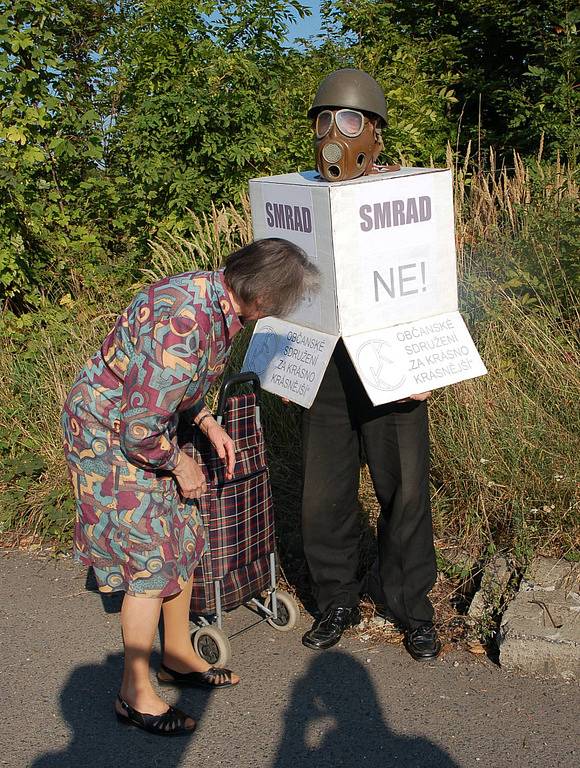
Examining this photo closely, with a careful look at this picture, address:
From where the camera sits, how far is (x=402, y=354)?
359 cm

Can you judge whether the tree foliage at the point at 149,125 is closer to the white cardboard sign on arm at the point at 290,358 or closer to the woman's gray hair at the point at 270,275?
the white cardboard sign on arm at the point at 290,358

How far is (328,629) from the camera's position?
4.00 m

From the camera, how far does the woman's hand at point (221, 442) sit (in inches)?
137

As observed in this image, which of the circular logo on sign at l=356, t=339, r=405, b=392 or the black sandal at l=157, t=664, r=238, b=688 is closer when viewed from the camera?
the circular logo on sign at l=356, t=339, r=405, b=392

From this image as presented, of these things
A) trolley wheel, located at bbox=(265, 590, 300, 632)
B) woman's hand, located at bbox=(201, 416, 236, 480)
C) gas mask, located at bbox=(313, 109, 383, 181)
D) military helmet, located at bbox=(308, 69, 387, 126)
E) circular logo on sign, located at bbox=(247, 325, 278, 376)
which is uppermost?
military helmet, located at bbox=(308, 69, 387, 126)

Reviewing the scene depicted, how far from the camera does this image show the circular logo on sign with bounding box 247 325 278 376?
3.99m

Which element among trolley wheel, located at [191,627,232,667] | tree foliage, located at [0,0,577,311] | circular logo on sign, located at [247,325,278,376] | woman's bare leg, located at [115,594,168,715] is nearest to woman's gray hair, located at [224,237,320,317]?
circular logo on sign, located at [247,325,278,376]

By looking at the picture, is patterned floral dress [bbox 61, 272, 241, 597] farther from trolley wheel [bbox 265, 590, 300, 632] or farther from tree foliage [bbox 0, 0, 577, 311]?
tree foliage [bbox 0, 0, 577, 311]

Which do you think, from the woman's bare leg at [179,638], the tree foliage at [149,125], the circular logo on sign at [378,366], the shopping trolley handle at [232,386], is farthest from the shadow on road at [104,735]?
the tree foliage at [149,125]

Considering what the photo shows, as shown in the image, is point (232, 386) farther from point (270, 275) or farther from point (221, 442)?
point (270, 275)

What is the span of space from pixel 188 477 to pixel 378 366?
87cm

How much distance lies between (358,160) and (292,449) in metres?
2.12

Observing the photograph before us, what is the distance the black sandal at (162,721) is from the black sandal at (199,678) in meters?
0.25

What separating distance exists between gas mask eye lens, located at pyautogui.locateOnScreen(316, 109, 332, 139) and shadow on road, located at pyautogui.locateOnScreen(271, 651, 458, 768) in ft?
7.16
